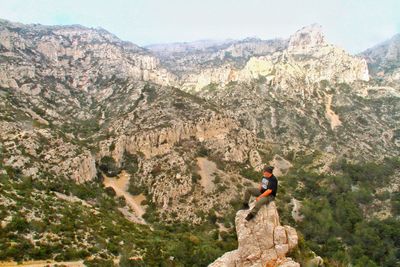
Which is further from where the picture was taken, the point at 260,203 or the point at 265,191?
the point at 260,203

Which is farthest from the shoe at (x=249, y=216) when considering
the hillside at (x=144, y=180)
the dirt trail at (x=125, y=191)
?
the dirt trail at (x=125, y=191)

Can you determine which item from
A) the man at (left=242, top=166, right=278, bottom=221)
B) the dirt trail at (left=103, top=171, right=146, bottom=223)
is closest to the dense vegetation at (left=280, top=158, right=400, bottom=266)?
the dirt trail at (left=103, top=171, right=146, bottom=223)

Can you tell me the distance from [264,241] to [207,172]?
92.3 m

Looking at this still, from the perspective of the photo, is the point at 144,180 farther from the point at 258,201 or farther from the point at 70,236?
the point at 258,201

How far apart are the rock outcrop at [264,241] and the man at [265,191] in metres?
0.76

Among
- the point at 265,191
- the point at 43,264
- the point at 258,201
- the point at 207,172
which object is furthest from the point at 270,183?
the point at 207,172

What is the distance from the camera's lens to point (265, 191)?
2448 cm

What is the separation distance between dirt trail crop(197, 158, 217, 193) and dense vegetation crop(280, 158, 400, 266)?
63.4ft

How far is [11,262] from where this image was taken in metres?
44.7

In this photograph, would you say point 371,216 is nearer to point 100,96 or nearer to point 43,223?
point 43,223

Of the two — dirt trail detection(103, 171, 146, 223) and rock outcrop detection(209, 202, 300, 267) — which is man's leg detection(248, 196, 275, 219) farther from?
dirt trail detection(103, 171, 146, 223)

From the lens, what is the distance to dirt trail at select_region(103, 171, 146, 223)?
342 ft

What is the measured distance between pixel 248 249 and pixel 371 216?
9463 cm

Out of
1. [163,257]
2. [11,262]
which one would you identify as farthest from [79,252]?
[163,257]
